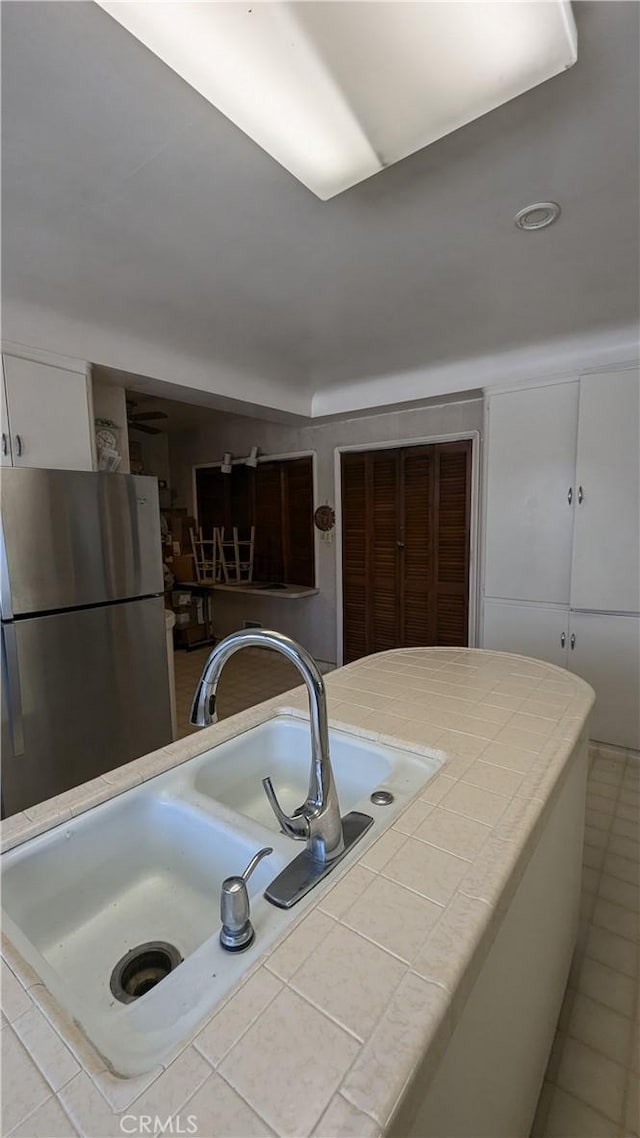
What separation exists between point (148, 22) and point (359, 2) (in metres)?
0.39

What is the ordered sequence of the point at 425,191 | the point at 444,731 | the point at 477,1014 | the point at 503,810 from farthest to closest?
1. the point at 425,191
2. the point at 444,731
3. the point at 503,810
4. the point at 477,1014

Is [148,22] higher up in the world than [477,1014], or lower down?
higher up

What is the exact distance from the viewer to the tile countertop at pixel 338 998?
1.39 ft

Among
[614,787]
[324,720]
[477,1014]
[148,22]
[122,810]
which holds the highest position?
[148,22]

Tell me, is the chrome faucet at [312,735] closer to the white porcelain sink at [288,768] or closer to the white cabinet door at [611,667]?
the white porcelain sink at [288,768]

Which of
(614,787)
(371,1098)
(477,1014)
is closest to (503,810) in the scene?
(477,1014)

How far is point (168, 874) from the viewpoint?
92cm

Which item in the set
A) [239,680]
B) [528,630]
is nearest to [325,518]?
[239,680]

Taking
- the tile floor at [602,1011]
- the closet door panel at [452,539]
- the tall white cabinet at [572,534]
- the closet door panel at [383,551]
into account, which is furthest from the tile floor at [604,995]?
the closet door panel at [383,551]

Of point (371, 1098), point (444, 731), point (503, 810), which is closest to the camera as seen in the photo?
point (371, 1098)

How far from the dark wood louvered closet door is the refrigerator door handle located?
272cm

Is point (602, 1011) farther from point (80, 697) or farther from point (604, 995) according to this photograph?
point (80, 697)

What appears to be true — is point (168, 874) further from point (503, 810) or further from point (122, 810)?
point (503, 810)

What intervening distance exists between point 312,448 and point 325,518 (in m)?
0.63
